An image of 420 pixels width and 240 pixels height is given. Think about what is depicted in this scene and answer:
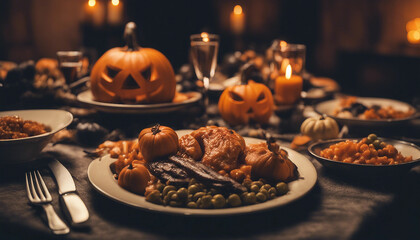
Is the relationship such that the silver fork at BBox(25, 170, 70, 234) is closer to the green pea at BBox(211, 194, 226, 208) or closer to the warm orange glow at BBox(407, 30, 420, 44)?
the green pea at BBox(211, 194, 226, 208)

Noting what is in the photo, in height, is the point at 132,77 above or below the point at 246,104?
above

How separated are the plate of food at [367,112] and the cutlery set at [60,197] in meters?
1.37

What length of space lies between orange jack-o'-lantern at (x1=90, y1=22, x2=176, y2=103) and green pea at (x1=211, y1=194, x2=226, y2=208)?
1.23 metres

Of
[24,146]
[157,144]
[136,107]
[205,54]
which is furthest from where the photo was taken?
[205,54]

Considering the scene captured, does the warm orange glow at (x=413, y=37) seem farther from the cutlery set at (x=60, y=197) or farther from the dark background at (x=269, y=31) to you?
the cutlery set at (x=60, y=197)

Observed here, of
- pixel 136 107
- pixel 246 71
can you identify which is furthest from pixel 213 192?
pixel 246 71

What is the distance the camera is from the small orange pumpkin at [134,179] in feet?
4.54

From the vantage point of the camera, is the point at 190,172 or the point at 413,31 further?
the point at 413,31

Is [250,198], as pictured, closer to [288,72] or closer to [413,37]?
[288,72]

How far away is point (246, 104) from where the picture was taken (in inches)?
93.0

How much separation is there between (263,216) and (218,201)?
0.50 feet

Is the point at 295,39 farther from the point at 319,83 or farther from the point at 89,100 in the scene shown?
the point at 89,100

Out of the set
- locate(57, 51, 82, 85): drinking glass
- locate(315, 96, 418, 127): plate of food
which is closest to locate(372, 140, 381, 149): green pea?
locate(315, 96, 418, 127): plate of food

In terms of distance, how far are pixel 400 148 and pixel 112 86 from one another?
1498mm
